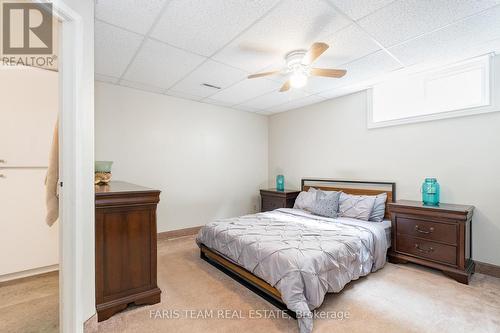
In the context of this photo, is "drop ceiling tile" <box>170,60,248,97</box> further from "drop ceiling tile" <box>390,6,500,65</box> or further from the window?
the window

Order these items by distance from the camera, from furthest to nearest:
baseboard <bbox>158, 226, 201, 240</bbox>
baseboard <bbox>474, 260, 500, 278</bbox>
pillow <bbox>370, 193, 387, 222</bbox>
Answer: baseboard <bbox>158, 226, 201, 240</bbox> → pillow <bbox>370, 193, 387, 222</bbox> → baseboard <bbox>474, 260, 500, 278</bbox>

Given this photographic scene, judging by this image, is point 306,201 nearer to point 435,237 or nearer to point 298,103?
point 435,237

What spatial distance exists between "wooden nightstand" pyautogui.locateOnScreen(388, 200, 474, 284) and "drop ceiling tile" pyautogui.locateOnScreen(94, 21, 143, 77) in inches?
145

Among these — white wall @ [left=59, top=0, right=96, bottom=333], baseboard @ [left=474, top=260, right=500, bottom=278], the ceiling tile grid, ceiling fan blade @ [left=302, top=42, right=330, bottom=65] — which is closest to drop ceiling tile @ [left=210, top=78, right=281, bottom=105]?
the ceiling tile grid

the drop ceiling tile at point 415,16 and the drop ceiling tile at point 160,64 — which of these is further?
the drop ceiling tile at point 160,64

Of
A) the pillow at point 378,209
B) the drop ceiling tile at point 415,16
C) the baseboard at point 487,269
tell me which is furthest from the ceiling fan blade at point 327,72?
the baseboard at point 487,269

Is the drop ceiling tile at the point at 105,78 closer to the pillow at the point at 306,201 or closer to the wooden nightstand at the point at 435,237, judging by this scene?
the pillow at the point at 306,201

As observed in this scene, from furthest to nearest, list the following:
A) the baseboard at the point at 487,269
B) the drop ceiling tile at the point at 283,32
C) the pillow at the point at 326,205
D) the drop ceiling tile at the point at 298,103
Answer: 1. the drop ceiling tile at the point at 298,103
2. the pillow at the point at 326,205
3. the baseboard at the point at 487,269
4. the drop ceiling tile at the point at 283,32

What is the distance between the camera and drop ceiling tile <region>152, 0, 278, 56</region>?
1.87 meters

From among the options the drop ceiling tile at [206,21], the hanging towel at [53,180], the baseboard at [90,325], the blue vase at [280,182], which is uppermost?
the drop ceiling tile at [206,21]

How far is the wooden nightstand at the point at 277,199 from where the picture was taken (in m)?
4.57

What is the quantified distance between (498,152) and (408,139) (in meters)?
0.93

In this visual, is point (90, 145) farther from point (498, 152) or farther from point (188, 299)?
point (498, 152)

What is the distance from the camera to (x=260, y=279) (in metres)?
2.23
